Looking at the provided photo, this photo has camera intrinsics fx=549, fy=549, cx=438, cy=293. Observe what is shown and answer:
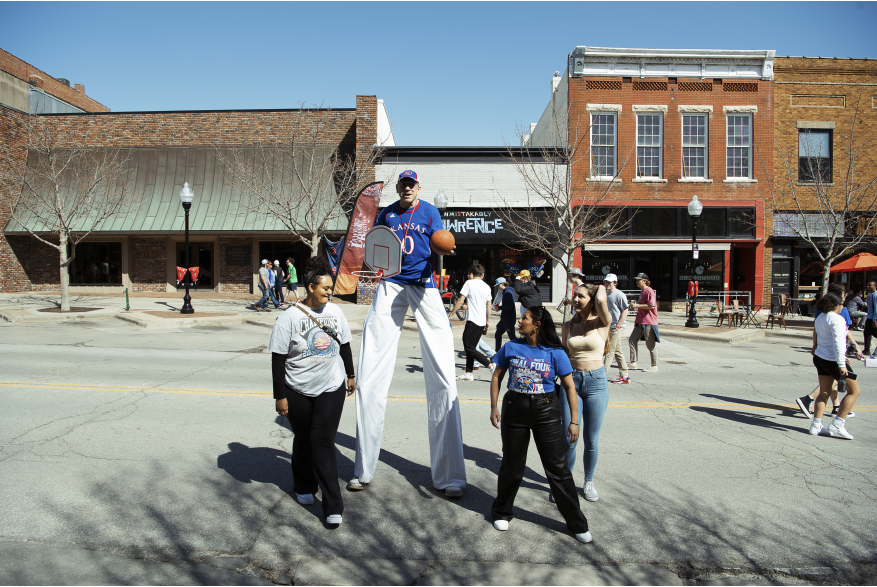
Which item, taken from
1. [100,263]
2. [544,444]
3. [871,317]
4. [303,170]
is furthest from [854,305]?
[100,263]

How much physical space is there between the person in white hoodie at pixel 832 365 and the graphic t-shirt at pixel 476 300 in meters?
4.27

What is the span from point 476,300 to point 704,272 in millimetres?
16949

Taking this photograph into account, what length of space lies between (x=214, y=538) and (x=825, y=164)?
83.1ft

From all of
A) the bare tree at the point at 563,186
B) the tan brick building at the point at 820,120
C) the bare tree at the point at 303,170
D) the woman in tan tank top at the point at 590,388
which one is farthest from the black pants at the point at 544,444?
the tan brick building at the point at 820,120

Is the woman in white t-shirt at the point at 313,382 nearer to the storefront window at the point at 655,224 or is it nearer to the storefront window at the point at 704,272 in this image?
the storefront window at the point at 655,224

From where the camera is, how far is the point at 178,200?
2295cm

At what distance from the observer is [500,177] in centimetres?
2198

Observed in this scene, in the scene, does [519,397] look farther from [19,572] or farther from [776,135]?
[776,135]

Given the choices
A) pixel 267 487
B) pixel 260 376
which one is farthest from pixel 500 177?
pixel 267 487

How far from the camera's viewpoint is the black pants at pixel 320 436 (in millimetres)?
3766

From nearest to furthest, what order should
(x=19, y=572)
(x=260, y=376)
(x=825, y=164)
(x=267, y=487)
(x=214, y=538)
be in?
(x=19, y=572) → (x=214, y=538) → (x=267, y=487) → (x=260, y=376) → (x=825, y=164)

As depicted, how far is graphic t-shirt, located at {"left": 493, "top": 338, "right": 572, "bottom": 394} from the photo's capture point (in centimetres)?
368

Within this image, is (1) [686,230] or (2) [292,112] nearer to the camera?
(1) [686,230]

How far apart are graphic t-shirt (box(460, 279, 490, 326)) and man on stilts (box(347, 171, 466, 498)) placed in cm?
410
